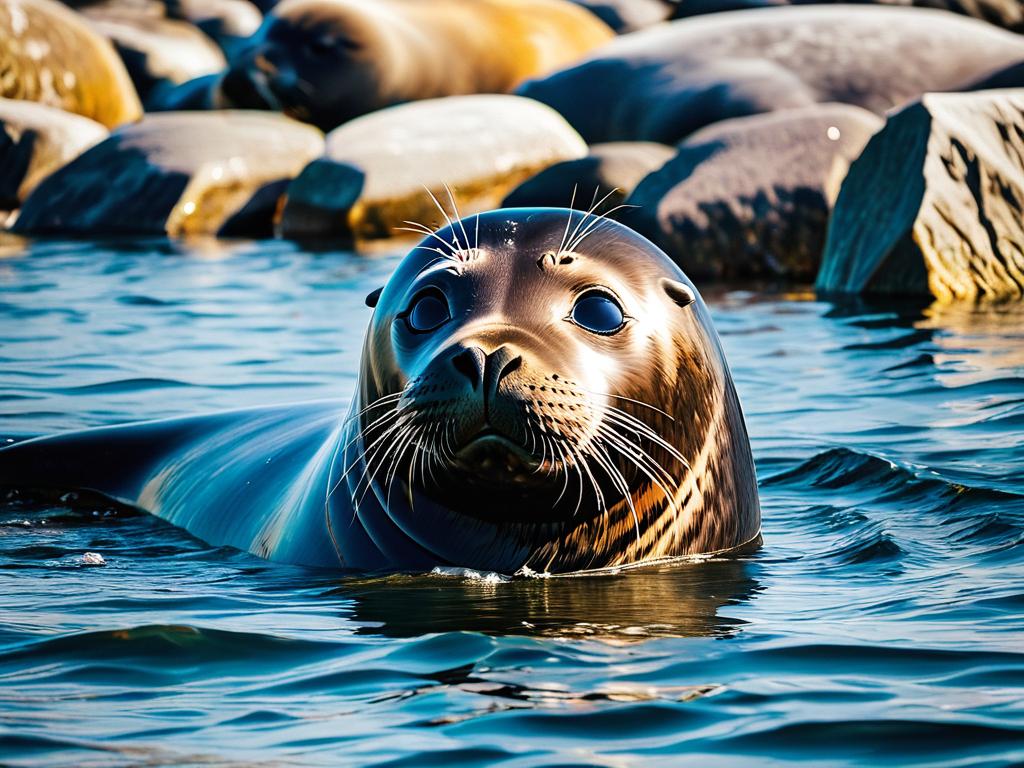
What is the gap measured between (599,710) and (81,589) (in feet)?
5.54

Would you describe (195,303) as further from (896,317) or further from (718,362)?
(718,362)

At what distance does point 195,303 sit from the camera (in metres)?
11.0

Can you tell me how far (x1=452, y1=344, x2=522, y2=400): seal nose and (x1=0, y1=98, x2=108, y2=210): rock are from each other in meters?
14.9

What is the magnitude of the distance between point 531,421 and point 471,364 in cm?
18

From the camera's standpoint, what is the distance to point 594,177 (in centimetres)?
1374

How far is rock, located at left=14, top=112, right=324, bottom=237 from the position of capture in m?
16.4

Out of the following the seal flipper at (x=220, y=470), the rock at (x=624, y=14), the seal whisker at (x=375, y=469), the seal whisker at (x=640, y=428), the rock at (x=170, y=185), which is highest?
the seal whisker at (x=640, y=428)

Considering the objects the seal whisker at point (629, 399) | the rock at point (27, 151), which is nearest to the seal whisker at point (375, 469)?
the seal whisker at point (629, 399)

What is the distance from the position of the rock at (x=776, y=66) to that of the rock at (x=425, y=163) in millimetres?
907

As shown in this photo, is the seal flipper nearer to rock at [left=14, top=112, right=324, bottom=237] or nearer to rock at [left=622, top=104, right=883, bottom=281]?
rock at [left=622, top=104, right=883, bottom=281]

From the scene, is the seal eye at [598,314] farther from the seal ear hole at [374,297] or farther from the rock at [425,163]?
the rock at [425,163]

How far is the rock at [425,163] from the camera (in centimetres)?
1576

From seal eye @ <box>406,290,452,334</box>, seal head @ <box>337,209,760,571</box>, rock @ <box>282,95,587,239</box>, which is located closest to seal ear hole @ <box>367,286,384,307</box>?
seal head @ <box>337,209,760,571</box>

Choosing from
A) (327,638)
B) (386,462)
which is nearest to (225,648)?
(327,638)
